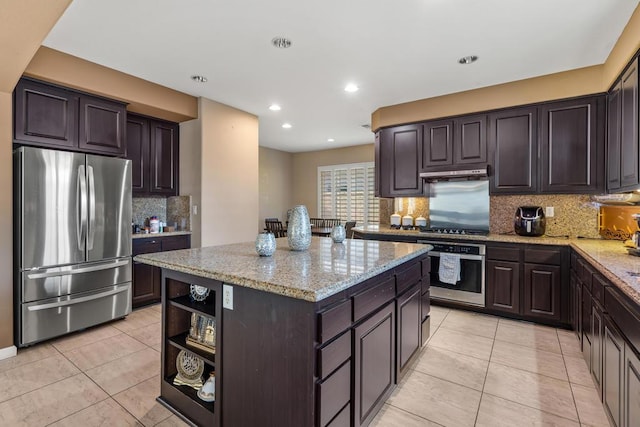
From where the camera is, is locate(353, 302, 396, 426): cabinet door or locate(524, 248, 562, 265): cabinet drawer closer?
locate(353, 302, 396, 426): cabinet door

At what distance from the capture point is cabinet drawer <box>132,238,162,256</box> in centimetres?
364

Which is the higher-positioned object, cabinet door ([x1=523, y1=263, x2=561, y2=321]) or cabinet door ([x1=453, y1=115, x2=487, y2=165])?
cabinet door ([x1=453, y1=115, x2=487, y2=165])

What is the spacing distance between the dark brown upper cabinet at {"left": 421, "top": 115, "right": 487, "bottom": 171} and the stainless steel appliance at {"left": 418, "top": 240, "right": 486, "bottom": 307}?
3.37ft

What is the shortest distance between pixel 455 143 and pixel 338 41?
6.86 ft

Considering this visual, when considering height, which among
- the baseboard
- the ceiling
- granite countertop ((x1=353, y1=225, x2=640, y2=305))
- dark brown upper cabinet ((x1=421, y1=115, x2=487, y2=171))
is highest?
the ceiling

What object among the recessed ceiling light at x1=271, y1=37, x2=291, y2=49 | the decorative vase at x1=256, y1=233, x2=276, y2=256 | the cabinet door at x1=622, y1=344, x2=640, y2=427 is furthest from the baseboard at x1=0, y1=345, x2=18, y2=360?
the cabinet door at x1=622, y1=344, x2=640, y2=427

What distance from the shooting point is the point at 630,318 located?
4.74ft

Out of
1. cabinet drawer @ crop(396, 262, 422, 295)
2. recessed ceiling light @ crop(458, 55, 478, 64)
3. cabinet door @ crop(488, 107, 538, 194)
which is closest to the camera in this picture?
cabinet drawer @ crop(396, 262, 422, 295)

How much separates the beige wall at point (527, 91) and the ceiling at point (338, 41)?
0.37 ft

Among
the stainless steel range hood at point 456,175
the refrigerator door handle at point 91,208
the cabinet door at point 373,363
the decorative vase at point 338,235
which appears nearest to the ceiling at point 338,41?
the stainless steel range hood at point 456,175

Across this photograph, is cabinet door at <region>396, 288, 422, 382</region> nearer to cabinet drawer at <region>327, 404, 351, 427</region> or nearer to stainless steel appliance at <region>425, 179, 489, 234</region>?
cabinet drawer at <region>327, 404, 351, 427</region>

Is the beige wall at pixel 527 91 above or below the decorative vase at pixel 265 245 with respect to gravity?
above

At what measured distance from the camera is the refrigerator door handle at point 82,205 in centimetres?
297

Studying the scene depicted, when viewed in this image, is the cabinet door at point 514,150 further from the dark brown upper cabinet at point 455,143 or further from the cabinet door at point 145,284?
the cabinet door at point 145,284
